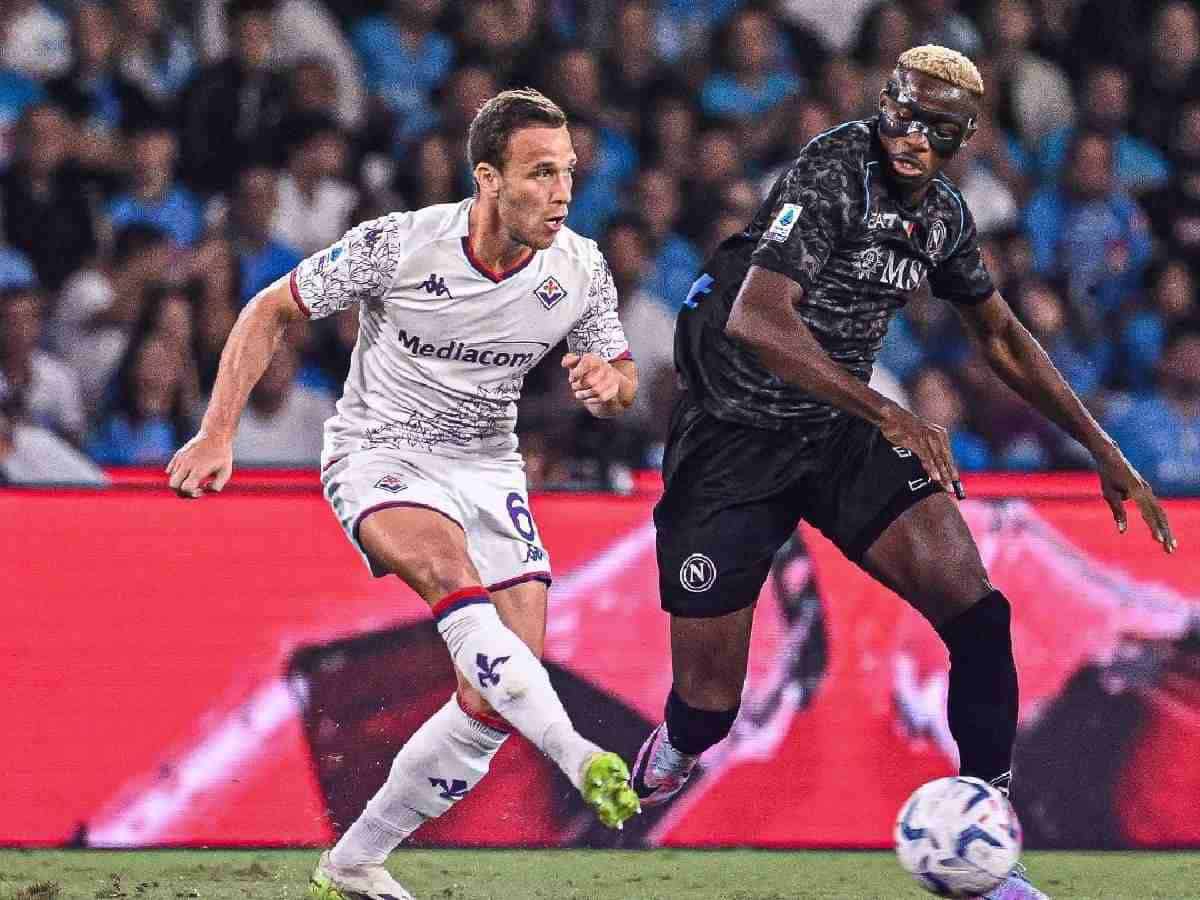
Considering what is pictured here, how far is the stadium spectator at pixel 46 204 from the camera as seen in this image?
9.17 meters

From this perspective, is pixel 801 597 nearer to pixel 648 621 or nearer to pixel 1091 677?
pixel 648 621

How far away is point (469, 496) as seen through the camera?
539 centimetres

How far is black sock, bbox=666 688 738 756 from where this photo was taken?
5637 mm

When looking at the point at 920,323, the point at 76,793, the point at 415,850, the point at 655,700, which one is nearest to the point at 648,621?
the point at 655,700

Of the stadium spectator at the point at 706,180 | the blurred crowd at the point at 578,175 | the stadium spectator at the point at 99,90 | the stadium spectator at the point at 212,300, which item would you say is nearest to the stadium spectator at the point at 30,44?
the blurred crowd at the point at 578,175

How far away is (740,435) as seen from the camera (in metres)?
5.48

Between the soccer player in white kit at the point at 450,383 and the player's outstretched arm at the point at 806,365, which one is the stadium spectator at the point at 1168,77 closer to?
the soccer player in white kit at the point at 450,383

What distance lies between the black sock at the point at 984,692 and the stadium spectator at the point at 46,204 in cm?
551

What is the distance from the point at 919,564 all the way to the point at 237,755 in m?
2.41

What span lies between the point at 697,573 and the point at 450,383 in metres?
0.88

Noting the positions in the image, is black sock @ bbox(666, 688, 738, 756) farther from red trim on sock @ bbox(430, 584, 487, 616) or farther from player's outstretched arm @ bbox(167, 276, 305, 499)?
player's outstretched arm @ bbox(167, 276, 305, 499)

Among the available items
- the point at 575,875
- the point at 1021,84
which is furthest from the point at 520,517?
the point at 1021,84

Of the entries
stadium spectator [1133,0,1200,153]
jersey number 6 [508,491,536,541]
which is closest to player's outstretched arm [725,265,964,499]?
jersey number 6 [508,491,536,541]

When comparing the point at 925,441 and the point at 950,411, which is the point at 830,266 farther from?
the point at 950,411
